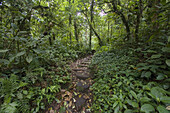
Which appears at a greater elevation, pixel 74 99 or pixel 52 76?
pixel 52 76

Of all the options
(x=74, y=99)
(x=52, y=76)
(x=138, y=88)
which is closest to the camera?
(x=138, y=88)

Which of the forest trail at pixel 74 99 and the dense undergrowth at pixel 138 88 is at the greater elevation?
the dense undergrowth at pixel 138 88

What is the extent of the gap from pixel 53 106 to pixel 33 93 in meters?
0.74

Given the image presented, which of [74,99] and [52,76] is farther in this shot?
[52,76]

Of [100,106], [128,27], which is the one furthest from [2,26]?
[128,27]

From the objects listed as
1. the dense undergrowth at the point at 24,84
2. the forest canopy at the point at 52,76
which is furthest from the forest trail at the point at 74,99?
the dense undergrowth at the point at 24,84

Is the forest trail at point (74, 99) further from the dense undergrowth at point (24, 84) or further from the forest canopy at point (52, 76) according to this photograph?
the dense undergrowth at point (24, 84)

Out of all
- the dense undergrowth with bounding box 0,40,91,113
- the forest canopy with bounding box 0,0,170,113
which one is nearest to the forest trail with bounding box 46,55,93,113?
the forest canopy with bounding box 0,0,170,113

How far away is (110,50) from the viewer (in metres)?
5.22

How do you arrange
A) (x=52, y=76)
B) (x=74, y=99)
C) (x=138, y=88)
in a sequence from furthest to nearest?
1. (x=52, y=76)
2. (x=74, y=99)
3. (x=138, y=88)

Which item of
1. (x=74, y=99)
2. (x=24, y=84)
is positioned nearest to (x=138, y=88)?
(x=74, y=99)

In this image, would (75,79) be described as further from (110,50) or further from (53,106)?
(110,50)

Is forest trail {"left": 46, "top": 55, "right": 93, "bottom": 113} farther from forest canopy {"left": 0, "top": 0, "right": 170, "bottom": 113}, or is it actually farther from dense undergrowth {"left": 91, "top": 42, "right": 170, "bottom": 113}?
dense undergrowth {"left": 91, "top": 42, "right": 170, "bottom": 113}

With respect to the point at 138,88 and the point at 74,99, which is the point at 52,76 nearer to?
the point at 74,99
